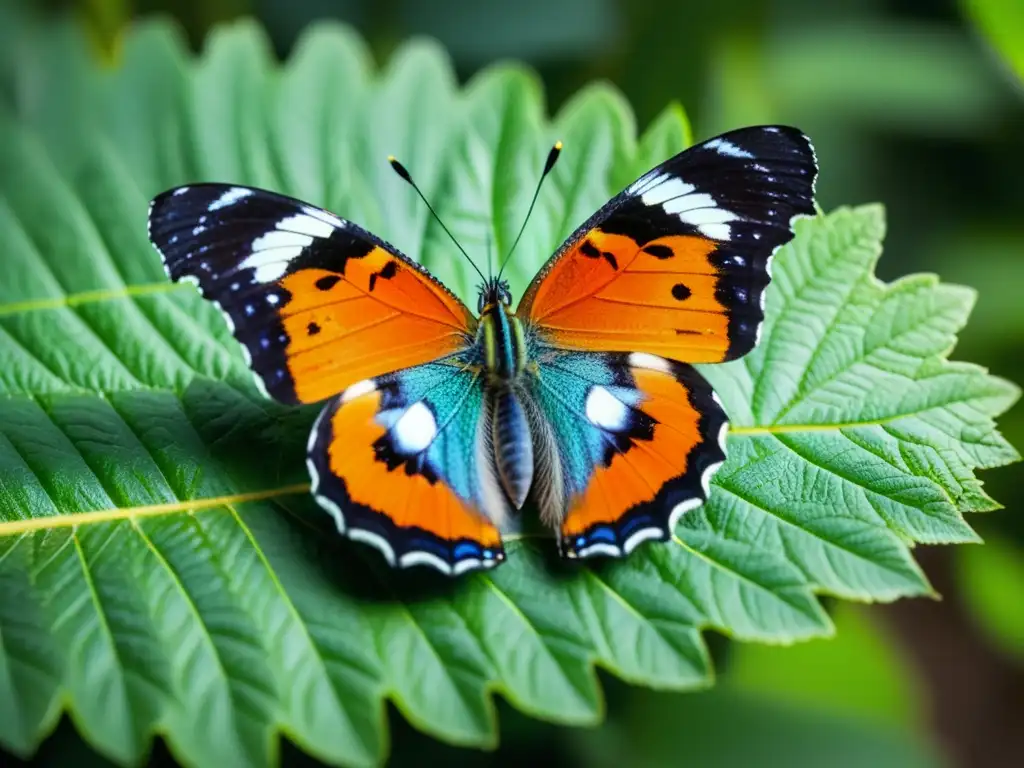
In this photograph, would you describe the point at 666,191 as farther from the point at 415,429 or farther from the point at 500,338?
the point at 415,429

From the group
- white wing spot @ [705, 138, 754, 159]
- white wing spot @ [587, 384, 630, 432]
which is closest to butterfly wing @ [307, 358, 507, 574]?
white wing spot @ [587, 384, 630, 432]

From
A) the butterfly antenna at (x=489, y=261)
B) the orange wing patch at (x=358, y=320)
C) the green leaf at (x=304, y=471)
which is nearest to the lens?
the green leaf at (x=304, y=471)

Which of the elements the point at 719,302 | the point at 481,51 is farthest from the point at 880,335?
the point at 481,51

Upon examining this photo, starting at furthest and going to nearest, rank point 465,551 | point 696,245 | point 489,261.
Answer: point 489,261 → point 696,245 → point 465,551

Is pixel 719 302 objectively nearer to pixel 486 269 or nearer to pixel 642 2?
pixel 486 269

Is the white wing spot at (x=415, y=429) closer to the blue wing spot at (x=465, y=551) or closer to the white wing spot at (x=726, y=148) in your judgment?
the blue wing spot at (x=465, y=551)

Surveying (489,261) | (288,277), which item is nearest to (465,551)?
(288,277)

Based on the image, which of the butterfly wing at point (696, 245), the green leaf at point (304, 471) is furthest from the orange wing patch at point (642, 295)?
the green leaf at point (304, 471)
